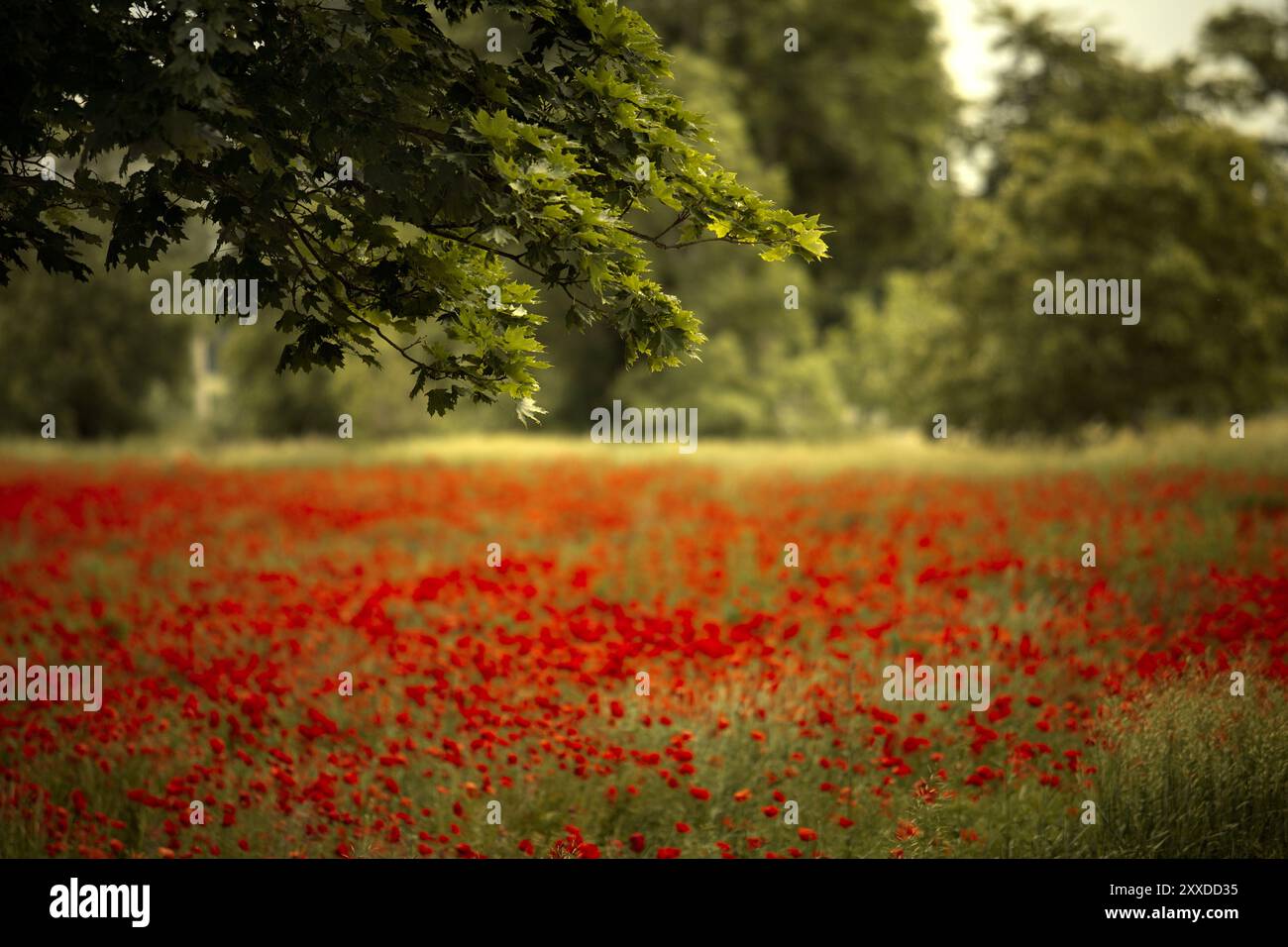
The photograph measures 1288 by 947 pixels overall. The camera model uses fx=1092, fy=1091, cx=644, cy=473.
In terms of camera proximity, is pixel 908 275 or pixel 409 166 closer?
pixel 409 166

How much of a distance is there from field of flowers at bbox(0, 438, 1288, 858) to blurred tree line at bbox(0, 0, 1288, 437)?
834cm

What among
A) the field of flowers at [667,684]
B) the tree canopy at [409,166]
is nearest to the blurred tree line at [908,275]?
the field of flowers at [667,684]

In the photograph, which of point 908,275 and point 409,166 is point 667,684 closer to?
point 409,166

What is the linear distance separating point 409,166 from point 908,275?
31.9m

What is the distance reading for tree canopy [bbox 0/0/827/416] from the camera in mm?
3684

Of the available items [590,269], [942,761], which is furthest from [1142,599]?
[590,269]

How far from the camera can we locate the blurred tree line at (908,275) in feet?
64.5

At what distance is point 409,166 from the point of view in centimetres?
385

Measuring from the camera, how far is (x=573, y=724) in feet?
19.3

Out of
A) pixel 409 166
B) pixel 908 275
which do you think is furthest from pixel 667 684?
pixel 908 275

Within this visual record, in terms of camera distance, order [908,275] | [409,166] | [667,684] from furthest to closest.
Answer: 1. [908,275]
2. [667,684]
3. [409,166]

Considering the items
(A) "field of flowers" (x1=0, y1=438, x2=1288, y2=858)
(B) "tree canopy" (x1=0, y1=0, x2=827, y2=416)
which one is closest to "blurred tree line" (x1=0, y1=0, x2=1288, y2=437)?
(A) "field of flowers" (x1=0, y1=438, x2=1288, y2=858)

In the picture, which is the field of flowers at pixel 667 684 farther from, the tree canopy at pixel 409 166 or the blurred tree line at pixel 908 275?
the blurred tree line at pixel 908 275

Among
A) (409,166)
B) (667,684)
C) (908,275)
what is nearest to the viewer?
(409,166)
